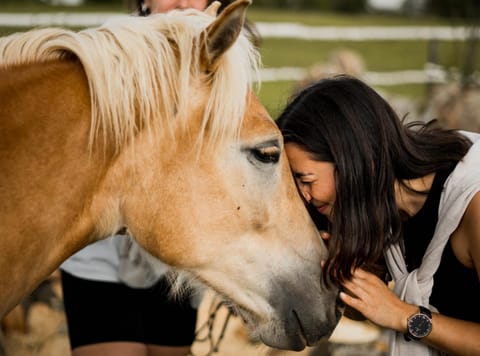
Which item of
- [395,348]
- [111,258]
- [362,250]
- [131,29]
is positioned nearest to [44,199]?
[131,29]

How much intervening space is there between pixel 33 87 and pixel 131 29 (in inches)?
13.3

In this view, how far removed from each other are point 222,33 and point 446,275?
3.84 feet

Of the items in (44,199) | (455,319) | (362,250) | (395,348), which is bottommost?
(395,348)

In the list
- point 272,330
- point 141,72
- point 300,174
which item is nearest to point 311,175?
point 300,174

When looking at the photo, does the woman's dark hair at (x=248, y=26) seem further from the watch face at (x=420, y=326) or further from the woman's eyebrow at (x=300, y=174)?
the watch face at (x=420, y=326)

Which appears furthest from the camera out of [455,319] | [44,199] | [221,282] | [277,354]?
[277,354]

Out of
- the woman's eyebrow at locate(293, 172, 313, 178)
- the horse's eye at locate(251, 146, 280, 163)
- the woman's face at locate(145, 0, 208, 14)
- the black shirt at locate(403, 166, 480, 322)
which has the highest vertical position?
the woman's face at locate(145, 0, 208, 14)

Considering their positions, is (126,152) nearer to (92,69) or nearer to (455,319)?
(92,69)

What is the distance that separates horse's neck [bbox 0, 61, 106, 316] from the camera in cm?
195

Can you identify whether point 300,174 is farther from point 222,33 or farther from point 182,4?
point 182,4

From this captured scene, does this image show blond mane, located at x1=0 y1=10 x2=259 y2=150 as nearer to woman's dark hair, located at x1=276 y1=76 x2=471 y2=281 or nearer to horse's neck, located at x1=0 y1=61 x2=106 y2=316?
horse's neck, located at x1=0 y1=61 x2=106 y2=316

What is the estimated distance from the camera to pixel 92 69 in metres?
2.00

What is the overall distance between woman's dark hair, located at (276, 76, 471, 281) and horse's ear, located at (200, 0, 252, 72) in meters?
0.48

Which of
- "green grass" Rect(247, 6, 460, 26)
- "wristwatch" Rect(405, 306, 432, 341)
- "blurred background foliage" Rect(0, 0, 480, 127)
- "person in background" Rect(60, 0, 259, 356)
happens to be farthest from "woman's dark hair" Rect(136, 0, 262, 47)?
"green grass" Rect(247, 6, 460, 26)
